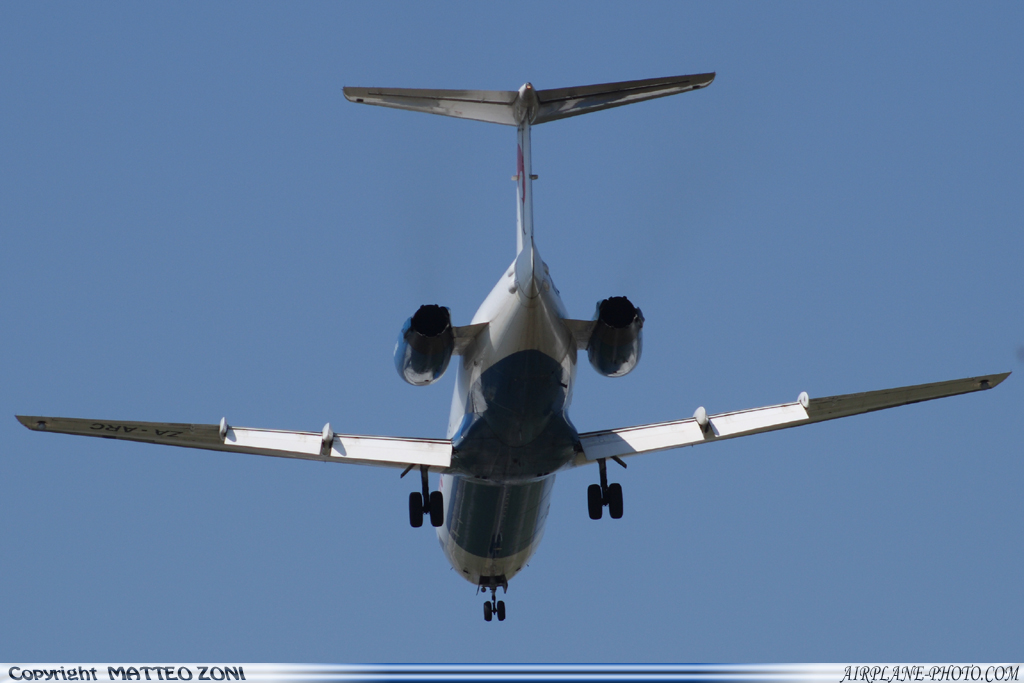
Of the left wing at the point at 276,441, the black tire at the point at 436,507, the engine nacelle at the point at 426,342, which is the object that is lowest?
the black tire at the point at 436,507

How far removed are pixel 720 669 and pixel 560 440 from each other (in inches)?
234

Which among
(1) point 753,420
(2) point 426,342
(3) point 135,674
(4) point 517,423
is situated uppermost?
(2) point 426,342

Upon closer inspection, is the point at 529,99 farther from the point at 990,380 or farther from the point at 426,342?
the point at 990,380

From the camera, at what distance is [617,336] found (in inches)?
1013

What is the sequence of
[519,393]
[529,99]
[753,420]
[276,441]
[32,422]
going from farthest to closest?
[753,420], [276,441], [519,393], [529,99], [32,422]

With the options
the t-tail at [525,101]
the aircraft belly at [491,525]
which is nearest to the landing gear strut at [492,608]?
the aircraft belly at [491,525]

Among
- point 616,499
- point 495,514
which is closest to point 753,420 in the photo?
point 616,499

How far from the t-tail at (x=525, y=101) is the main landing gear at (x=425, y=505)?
5.45m

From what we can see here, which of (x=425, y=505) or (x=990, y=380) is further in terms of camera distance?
(x=425, y=505)

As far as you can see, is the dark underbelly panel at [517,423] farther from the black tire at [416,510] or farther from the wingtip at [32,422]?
the wingtip at [32,422]

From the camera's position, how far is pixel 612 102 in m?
26.3

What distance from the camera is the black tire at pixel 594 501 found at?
29.6m

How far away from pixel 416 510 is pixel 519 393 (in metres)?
4.27

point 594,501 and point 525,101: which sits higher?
point 525,101
